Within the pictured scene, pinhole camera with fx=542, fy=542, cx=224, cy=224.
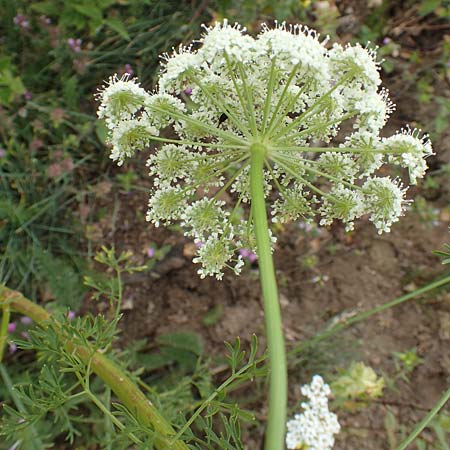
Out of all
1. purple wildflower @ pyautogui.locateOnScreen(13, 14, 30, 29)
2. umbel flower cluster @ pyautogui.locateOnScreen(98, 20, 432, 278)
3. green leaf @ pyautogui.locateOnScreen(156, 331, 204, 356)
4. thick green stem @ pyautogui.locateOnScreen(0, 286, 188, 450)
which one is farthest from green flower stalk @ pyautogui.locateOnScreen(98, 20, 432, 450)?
purple wildflower @ pyautogui.locateOnScreen(13, 14, 30, 29)

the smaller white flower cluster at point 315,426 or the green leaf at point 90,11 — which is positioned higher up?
the green leaf at point 90,11

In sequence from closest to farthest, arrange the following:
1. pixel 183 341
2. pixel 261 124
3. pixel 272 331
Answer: pixel 272 331
pixel 261 124
pixel 183 341

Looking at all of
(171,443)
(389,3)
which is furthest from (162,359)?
(389,3)

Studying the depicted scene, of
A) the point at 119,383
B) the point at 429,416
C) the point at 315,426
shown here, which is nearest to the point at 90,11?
the point at 119,383

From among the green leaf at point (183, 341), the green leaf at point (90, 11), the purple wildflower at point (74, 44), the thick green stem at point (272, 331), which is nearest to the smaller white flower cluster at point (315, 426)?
the green leaf at point (183, 341)

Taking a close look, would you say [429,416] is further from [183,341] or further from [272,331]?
[183,341]

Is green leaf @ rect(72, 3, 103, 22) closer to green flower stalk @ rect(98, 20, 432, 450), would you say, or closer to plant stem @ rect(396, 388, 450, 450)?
green flower stalk @ rect(98, 20, 432, 450)

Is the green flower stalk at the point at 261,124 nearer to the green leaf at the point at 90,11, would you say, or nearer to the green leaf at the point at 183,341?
the green leaf at the point at 183,341
